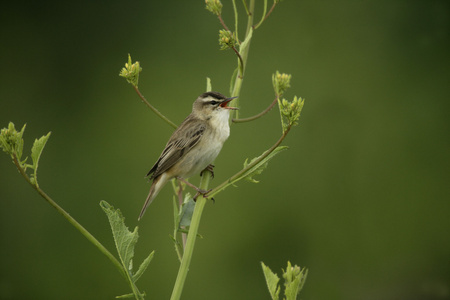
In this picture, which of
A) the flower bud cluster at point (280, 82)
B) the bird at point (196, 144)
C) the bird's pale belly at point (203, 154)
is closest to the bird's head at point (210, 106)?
the bird at point (196, 144)

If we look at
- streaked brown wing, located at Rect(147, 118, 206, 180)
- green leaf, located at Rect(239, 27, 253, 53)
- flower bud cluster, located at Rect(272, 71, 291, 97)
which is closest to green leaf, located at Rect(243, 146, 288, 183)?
flower bud cluster, located at Rect(272, 71, 291, 97)

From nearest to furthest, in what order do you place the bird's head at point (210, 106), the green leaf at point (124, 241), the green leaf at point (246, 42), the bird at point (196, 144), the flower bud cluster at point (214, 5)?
the green leaf at point (124, 241), the green leaf at point (246, 42), the flower bud cluster at point (214, 5), the bird at point (196, 144), the bird's head at point (210, 106)

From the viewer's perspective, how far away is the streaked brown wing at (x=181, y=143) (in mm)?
3105

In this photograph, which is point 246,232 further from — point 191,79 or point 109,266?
point 191,79

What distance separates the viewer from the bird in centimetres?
303

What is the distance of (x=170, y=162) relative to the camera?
3.08 meters

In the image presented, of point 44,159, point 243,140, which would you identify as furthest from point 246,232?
point 44,159

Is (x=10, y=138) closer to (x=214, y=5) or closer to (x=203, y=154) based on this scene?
(x=214, y=5)

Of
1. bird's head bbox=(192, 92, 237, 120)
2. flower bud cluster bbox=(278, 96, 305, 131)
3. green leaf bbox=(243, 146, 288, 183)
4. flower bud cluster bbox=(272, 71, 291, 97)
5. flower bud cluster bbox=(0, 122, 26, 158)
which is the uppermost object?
bird's head bbox=(192, 92, 237, 120)

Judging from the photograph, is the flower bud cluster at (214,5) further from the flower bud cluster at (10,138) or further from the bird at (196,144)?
the flower bud cluster at (10,138)

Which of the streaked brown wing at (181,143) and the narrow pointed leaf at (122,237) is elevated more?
the streaked brown wing at (181,143)

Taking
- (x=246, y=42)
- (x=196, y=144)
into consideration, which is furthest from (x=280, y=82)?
(x=196, y=144)

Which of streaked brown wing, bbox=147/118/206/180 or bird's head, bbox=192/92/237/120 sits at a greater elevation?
bird's head, bbox=192/92/237/120

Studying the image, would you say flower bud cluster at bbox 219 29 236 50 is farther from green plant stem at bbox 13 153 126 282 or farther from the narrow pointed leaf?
green plant stem at bbox 13 153 126 282
